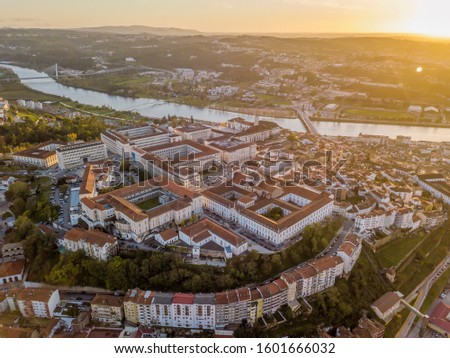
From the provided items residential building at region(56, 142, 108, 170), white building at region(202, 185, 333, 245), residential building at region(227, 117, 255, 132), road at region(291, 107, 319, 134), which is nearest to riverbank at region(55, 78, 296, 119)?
road at region(291, 107, 319, 134)

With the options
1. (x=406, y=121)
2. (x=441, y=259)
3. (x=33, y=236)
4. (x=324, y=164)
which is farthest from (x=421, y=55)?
(x=33, y=236)

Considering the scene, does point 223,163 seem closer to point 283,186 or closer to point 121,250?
point 283,186

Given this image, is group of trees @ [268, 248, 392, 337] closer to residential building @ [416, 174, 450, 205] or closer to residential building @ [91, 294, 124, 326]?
residential building @ [91, 294, 124, 326]

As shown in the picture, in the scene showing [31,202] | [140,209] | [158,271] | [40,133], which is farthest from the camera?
[40,133]

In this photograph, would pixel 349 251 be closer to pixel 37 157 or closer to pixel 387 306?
pixel 387 306

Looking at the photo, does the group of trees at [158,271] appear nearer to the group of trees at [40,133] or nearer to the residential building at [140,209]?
the residential building at [140,209]

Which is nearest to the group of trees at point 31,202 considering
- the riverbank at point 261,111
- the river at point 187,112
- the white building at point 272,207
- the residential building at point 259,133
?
the white building at point 272,207

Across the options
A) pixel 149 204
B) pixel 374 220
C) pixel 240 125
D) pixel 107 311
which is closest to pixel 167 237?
pixel 149 204
